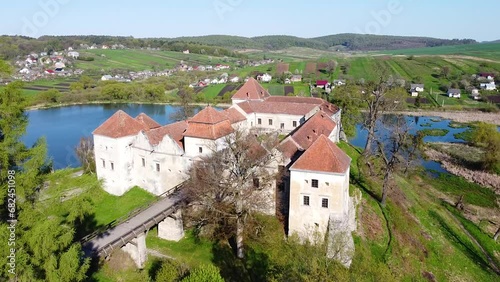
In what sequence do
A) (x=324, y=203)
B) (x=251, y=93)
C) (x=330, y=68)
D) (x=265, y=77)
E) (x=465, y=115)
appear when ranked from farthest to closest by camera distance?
(x=330, y=68) → (x=265, y=77) → (x=465, y=115) → (x=251, y=93) → (x=324, y=203)

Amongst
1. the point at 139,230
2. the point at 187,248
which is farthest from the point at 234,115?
the point at 139,230

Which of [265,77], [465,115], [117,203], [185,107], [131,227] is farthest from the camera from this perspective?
[265,77]

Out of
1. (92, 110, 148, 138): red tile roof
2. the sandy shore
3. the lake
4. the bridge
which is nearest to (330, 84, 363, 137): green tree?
the lake

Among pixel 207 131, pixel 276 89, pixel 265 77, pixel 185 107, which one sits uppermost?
pixel 265 77

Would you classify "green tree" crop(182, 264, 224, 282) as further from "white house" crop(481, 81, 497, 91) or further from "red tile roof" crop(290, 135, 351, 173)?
"white house" crop(481, 81, 497, 91)

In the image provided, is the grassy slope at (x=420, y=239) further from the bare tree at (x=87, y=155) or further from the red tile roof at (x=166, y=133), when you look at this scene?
the bare tree at (x=87, y=155)

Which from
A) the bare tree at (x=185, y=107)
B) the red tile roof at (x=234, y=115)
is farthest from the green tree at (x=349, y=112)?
the bare tree at (x=185, y=107)

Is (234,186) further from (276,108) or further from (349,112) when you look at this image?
(349,112)
